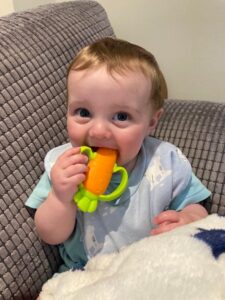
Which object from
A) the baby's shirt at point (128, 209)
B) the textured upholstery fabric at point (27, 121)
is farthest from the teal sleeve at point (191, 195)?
the textured upholstery fabric at point (27, 121)

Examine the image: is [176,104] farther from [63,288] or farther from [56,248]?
[63,288]

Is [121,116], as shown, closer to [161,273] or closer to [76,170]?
[76,170]

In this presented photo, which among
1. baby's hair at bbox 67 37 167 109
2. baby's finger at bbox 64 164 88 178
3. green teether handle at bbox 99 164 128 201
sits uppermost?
baby's hair at bbox 67 37 167 109

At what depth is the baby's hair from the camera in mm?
792

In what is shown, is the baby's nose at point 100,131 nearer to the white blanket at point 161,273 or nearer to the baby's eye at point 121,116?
the baby's eye at point 121,116

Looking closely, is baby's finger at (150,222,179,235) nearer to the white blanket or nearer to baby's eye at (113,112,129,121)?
the white blanket

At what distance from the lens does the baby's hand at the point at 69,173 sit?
0.77 m

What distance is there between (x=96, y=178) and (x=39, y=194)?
0.13 m

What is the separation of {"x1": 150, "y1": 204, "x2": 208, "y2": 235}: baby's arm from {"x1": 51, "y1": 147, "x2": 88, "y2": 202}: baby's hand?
0.51 ft

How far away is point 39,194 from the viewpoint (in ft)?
2.78

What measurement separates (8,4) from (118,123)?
79 cm

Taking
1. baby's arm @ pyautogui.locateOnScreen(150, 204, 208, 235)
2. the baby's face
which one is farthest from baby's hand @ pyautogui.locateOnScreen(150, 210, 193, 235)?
the baby's face

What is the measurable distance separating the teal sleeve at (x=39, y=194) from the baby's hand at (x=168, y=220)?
7.6 inches

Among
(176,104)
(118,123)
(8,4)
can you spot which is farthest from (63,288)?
(8,4)
